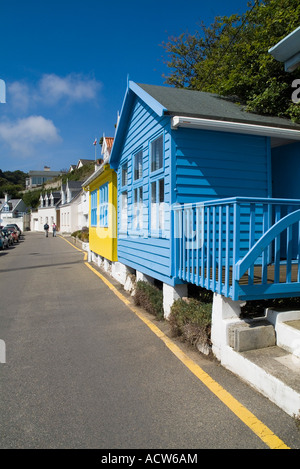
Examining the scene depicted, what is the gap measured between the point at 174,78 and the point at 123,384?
21.5 meters

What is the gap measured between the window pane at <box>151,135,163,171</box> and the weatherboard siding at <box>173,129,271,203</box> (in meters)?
0.77

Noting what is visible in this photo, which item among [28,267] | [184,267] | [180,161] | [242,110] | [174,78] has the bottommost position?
[28,267]

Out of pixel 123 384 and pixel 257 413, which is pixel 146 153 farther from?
pixel 257 413

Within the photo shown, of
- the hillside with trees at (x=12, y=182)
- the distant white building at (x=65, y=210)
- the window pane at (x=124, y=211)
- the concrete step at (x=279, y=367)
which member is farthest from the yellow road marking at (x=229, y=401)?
the hillside with trees at (x=12, y=182)

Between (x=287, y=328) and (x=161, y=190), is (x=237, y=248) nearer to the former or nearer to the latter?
(x=287, y=328)

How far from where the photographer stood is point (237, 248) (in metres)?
3.80

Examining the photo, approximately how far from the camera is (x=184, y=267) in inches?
206

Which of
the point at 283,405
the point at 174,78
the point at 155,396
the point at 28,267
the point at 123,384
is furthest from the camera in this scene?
the point at 174,78

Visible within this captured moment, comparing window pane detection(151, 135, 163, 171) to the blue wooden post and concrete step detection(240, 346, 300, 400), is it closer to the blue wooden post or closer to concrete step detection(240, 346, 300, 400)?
the blue wooden post

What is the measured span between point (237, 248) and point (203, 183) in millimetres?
2409

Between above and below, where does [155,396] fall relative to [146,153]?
below
